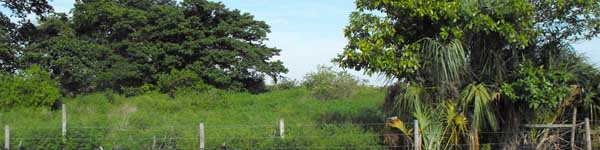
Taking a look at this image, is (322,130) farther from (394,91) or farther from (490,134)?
(490,134)

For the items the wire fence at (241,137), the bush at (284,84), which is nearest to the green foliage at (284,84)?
the bush at (284,84)

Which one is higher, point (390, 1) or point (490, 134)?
point (390, 1)

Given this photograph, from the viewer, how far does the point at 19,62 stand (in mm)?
25422

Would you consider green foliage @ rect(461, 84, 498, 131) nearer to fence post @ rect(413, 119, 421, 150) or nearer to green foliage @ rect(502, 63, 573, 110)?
green foliage @ rect(502, 63, 573, 110)

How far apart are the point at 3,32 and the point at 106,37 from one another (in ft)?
23.2

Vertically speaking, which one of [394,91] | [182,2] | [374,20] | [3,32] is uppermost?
[182,2]

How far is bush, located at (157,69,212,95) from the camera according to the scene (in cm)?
2594

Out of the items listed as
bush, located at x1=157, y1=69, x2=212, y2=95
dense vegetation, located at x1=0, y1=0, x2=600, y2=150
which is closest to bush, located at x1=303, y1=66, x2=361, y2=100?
dense vegetation, located at x1=0, y1=0, x2=600, y2=150

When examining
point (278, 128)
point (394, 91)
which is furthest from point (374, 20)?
point (278, 128)

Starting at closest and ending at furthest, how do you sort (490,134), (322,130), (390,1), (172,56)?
(390,1), (490,134), (322,130), (172,56)

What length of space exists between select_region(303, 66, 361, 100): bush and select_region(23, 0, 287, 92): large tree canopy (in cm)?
609

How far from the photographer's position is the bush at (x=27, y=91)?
19172mm

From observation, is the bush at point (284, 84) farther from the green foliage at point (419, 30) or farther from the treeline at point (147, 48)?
the green foliage at point (419, 30)

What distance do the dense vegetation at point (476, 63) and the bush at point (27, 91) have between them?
12.5 metres
